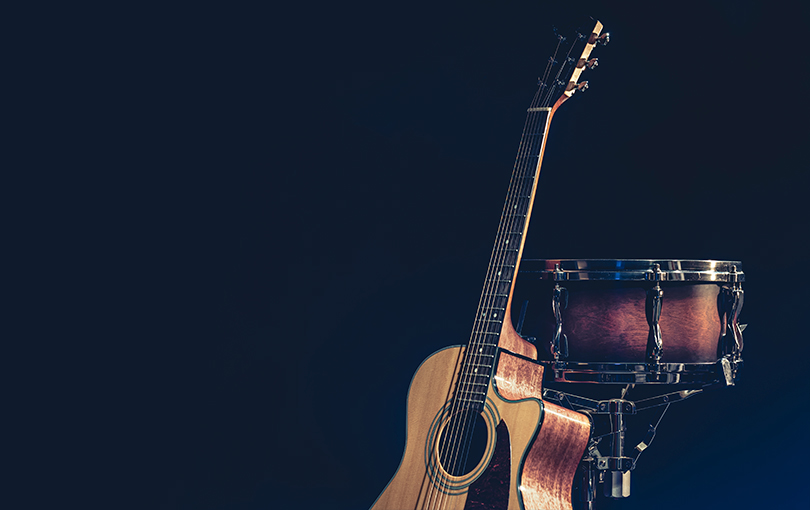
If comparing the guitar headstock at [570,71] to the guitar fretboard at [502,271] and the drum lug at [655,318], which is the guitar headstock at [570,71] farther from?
the drum lug at [655,318]

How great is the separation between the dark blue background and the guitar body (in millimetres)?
796

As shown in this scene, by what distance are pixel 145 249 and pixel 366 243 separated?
0.96 meters

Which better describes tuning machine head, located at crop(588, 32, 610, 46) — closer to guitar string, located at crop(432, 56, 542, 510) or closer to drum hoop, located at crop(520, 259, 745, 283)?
guitar string, located at crop(432, 56, 542, 510)

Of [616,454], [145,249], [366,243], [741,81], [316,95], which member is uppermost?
[741,81]

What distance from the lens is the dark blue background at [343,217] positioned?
284cm

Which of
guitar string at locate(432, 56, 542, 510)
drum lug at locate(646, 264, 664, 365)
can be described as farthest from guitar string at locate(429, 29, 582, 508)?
drum lug at locate(646, 264, 664, 365)

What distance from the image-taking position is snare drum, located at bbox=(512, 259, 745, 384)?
7.37ft

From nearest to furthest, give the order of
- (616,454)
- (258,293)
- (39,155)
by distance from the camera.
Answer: (616,454) → (39,155) → (258,293)

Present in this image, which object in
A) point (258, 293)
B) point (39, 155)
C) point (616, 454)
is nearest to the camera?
point (616, 454)

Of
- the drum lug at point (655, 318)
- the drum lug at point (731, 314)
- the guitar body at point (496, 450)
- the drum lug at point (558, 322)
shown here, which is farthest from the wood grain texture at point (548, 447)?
the drum lug at point (731, 314)

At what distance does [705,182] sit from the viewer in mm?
2949

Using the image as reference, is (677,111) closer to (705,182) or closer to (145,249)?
(705,182)

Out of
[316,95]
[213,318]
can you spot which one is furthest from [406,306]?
[316,95]

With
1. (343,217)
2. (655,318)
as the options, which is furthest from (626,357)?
(343,217)
